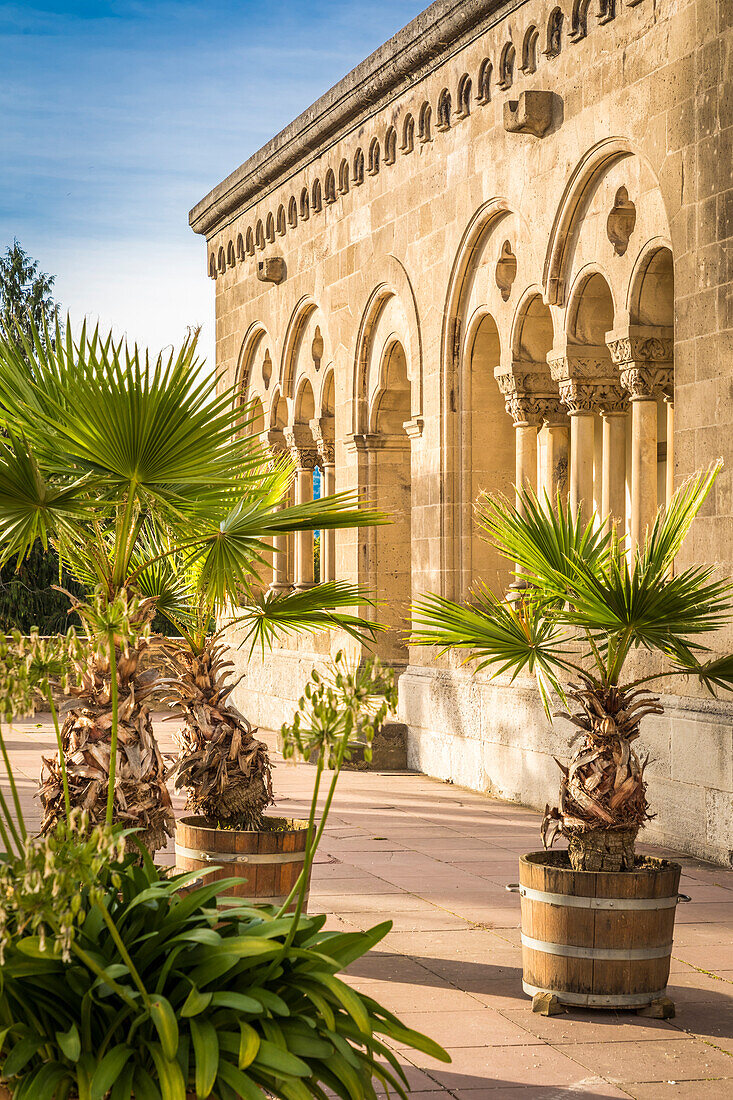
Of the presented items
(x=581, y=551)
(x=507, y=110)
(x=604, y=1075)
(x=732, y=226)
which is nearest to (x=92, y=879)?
(x=604, y=1075)

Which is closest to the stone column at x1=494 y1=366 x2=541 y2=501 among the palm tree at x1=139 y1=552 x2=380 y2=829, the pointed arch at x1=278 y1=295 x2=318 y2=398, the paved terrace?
the paved terrace

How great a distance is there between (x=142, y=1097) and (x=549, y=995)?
260 cm

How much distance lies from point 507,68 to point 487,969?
8.13 metres

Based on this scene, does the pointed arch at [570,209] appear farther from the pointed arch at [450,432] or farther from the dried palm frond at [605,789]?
the dried palm frond at [605,789]

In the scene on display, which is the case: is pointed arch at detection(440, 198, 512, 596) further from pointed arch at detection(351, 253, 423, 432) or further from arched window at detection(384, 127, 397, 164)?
arched window at detection(384, 127, 397, 164)

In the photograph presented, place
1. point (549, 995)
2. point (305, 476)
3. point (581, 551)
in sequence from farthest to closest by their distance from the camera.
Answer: point (305, 476) < point (581, 551) < point (549, 995)

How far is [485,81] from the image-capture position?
12.0 metres

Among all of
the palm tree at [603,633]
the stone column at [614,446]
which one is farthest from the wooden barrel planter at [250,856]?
the stone column at [614,446]

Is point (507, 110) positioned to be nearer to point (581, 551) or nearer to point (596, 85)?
point (596, 85)

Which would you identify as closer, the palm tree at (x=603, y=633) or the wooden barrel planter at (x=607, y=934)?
the wooden barrel planter at (x=607, y=934)

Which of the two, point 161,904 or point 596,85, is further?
point 596,85

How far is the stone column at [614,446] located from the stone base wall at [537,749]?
5.26ft

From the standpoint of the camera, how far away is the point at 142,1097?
296 cm

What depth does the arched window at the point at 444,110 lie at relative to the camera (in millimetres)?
12750
